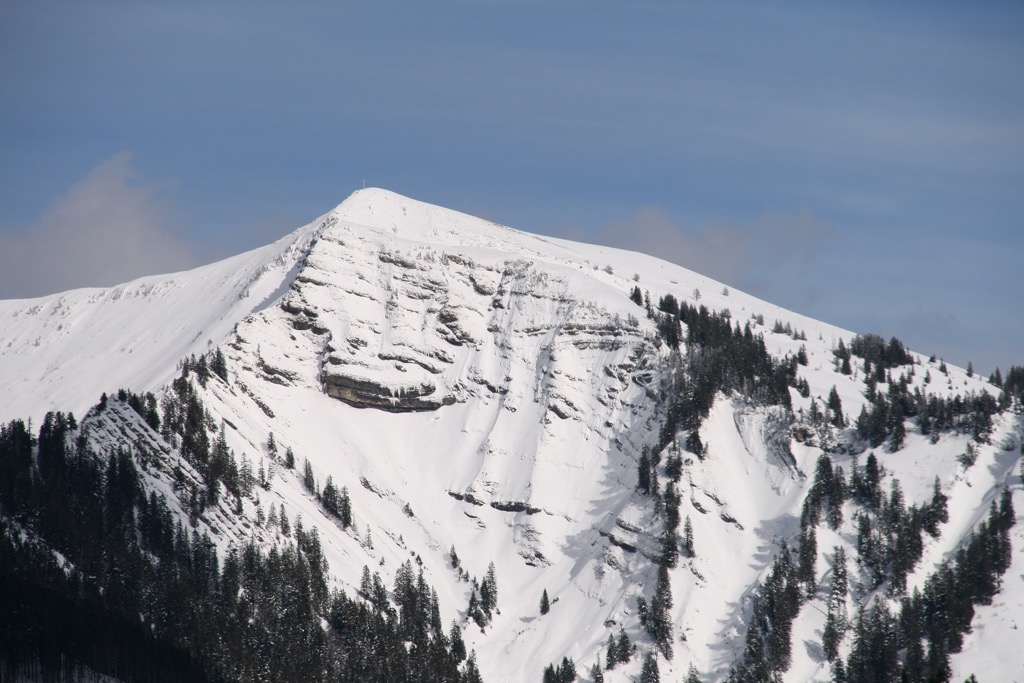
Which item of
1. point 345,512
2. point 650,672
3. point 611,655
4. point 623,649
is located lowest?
point 650,672

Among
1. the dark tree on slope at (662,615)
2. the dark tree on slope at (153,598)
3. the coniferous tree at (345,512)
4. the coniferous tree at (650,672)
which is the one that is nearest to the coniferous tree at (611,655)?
the coniferous tree at (650,672)

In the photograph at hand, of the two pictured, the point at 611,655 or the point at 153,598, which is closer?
the point at 153,598

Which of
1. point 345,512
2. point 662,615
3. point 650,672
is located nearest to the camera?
point 650,672

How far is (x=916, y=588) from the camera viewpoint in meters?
186

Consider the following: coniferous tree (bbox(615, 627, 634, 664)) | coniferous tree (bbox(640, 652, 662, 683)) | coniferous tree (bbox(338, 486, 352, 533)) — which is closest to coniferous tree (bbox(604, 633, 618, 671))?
coniferous tree (bbox(615, 627, 634, 664))

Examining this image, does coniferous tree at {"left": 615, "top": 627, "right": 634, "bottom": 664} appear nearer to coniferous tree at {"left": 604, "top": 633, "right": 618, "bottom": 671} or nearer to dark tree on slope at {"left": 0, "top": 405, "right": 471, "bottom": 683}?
coniferous tree at {"left": 604, "top": 633, "right": 618, "bottom": 671}

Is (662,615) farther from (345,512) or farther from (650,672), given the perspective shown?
(345,512)

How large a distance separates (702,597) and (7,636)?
86.1 meters

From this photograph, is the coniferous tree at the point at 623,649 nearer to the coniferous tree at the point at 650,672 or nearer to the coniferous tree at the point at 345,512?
the coniferous tree at the point at 650,672

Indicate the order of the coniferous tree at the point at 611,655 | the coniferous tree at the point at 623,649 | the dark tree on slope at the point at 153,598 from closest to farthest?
the dark tree on slope at the point at 153,598, the coniferous tree at the point at 611,655, the coniferous tree at the point at 623,649

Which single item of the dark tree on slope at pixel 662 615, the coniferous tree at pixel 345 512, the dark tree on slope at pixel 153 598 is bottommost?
the dark tree on slope at pixel 153 598

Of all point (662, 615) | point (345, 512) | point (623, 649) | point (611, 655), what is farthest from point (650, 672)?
point (345, 512)

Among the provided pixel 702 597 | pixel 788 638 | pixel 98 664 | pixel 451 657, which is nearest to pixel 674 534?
pixel 702 597

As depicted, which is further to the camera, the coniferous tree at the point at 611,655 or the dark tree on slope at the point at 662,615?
the dark tree on slope at the point at 662,615
